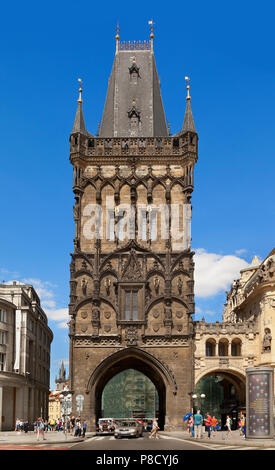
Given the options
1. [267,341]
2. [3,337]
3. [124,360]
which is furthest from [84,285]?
[267,341]

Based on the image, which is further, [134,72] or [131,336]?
[134,72]

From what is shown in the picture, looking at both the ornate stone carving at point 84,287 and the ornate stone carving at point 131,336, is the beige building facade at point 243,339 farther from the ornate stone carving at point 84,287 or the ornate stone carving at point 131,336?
the ornate stone carving at point 84,287

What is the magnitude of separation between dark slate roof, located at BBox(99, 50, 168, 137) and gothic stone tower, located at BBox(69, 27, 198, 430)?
0.31 meters

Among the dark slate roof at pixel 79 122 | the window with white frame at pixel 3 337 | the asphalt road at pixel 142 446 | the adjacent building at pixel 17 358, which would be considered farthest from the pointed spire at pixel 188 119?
the asphalt road at pixel 142 446

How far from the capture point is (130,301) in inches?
2298

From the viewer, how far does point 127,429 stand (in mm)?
42219

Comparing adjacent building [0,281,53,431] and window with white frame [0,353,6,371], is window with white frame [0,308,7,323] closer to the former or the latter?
adjacent building [0,281,53,431]

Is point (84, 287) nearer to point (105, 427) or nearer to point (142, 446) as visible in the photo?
point (105, 427)

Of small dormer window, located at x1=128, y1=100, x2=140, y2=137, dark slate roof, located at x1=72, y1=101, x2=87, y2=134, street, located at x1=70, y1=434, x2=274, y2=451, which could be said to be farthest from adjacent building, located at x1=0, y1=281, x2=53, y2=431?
street, located at x1=70, y1=434, x2=274, y2=451


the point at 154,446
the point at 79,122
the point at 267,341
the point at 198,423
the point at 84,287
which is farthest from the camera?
the point at 79,122

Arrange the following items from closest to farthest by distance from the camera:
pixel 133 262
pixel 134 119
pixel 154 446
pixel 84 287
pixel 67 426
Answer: pixel 154 446, pixel 67 426, pixel 84 287, pixel 133 262, pixel 134 119

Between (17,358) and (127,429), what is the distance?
25.2 m
